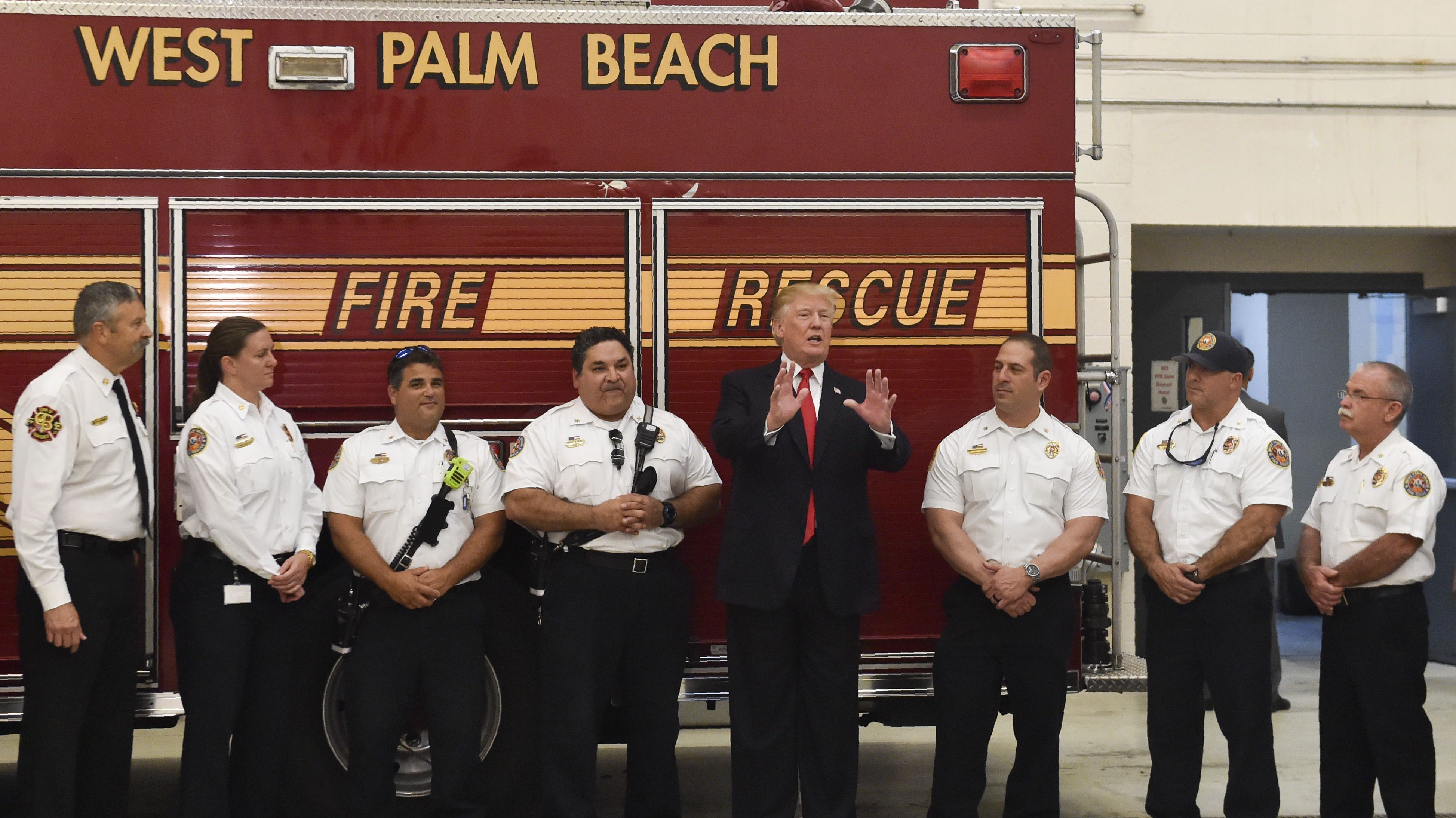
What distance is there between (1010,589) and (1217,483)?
87 cm

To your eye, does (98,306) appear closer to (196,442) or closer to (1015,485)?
(196,442)

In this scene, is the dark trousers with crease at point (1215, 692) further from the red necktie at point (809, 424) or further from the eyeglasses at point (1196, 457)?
the red necktie at point (809, 424)

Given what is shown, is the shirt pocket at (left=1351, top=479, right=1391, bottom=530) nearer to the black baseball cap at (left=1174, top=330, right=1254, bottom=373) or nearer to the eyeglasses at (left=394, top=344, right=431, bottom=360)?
the black baseball cap at (left=1174, top=330, right=1254, bottom=373)

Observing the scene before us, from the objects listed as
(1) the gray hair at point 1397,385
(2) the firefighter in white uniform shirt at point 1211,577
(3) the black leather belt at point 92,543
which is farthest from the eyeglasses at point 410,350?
(1) the gray hair at point 1397,385

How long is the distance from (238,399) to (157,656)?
3.40 feet

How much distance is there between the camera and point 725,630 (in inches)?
200

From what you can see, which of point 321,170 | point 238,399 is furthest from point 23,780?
point 321,170

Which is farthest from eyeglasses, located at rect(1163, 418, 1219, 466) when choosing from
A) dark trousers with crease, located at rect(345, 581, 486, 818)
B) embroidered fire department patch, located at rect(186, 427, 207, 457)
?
embroidered fire department patch, located at rect(186, 427, 207, 457)

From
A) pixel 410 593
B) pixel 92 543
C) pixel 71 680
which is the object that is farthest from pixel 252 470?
pixel 71 680

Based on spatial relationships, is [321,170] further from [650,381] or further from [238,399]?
[650,381]

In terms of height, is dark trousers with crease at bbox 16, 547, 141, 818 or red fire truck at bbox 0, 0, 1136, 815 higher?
red fire truck at bbox 0, 0, 1136, 815

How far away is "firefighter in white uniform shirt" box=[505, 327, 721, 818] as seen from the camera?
4664 millimetres

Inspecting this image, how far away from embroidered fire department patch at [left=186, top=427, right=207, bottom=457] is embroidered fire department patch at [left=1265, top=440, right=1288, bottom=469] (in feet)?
12.0

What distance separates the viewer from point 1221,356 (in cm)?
498
